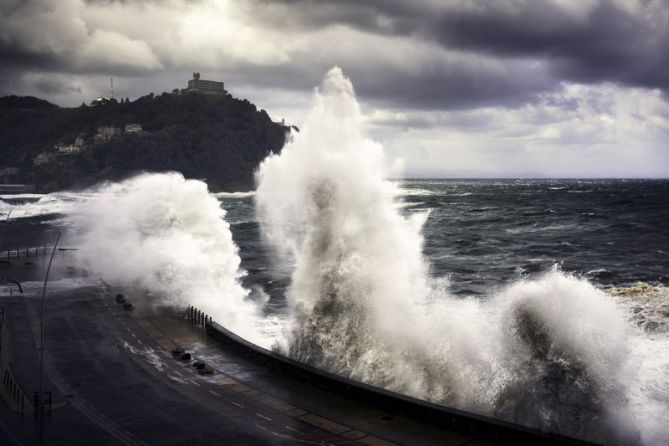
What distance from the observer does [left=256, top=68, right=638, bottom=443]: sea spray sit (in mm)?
18078

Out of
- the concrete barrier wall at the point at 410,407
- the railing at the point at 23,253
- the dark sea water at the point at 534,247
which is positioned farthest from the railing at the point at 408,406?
the railing at the point at 23,253

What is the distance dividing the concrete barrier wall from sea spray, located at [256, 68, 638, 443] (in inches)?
74.6

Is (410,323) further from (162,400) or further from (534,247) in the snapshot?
(534,247)

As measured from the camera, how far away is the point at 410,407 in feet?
59.6

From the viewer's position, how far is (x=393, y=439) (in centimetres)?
1659

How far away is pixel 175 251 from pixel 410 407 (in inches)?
1233

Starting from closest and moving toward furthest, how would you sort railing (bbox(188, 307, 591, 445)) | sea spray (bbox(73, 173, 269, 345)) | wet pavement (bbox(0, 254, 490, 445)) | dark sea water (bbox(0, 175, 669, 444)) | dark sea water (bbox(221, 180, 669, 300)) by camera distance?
railing (bbox(188, 307, 591, 445)) < wet pavement (bbox(0, 254, 490, 445)) < dark sea water (bbox(0, 175, 669, 444)) < sea spray (bbox(73, 173, 269, 345)) < dark sea water (bbox(221, 180, 669, 300))

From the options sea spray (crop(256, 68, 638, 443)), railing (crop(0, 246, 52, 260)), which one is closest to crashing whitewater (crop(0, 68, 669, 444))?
sea spray (crop(256, 68, 638, 443))

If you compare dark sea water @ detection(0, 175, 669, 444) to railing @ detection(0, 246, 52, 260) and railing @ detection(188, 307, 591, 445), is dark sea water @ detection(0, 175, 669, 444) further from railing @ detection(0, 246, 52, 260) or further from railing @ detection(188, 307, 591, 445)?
railing @ detection(0, 246, 52, 260)

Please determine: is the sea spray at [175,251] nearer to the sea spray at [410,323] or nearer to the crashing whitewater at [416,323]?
the crashing whitewater at [416,323]

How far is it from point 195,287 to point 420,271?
64.2 feet

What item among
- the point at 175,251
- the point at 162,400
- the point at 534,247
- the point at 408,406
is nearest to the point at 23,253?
the point at 175,251

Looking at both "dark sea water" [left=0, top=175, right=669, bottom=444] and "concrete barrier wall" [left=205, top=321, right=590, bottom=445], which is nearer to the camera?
"concrete barrier wall" [left=205, top=321, right=590, bottom=445]

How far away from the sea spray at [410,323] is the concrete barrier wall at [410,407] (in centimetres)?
190
